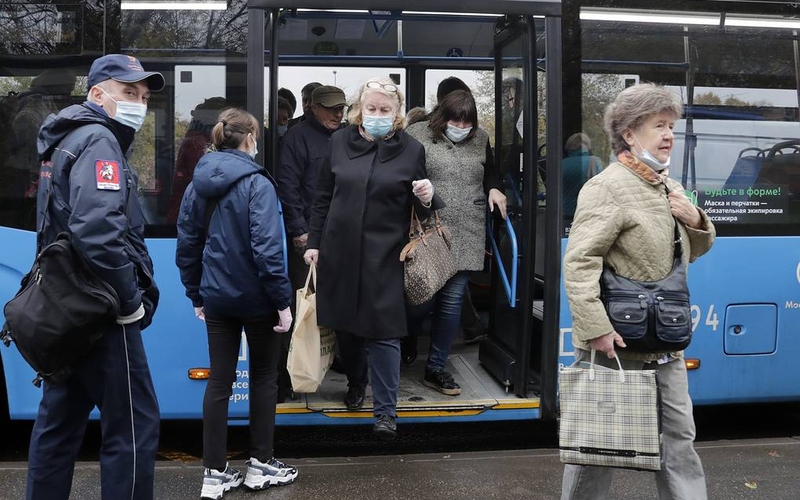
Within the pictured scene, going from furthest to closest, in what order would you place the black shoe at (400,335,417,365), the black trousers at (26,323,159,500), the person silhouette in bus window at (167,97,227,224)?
the black shoe at (400,335,417,365)
the person silhouette in bus window at (167,97,227,224)
the black trousers at (26,323,159,500)

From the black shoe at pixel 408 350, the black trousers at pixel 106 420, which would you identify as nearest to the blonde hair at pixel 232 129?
the black trousers at pixel 106 420

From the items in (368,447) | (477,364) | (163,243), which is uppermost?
(163,243)

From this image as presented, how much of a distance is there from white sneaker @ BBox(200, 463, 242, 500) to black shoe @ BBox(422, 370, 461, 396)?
146 cm

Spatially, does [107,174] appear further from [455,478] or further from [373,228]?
[455,478]

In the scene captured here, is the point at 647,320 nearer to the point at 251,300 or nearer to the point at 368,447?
the point at 251,300

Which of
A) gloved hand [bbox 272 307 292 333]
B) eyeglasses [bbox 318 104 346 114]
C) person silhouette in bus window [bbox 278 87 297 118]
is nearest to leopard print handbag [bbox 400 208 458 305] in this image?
gloved hand [bbox 272 307 292 333]

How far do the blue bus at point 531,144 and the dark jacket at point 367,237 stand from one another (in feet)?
1.47

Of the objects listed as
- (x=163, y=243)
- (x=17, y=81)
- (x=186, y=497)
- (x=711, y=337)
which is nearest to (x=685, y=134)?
(x=711, y=337)

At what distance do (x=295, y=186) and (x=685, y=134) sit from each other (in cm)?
222

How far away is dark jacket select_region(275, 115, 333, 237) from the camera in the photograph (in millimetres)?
4715

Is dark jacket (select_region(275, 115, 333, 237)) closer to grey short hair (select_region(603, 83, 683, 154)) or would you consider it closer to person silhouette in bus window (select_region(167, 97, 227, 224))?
person silhouette in bus window (select_region(167, 97, 227, 224))

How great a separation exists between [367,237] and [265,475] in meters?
1.26

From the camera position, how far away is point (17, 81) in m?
4.26

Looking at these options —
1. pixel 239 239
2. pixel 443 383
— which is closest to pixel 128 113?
pixel 239 239
